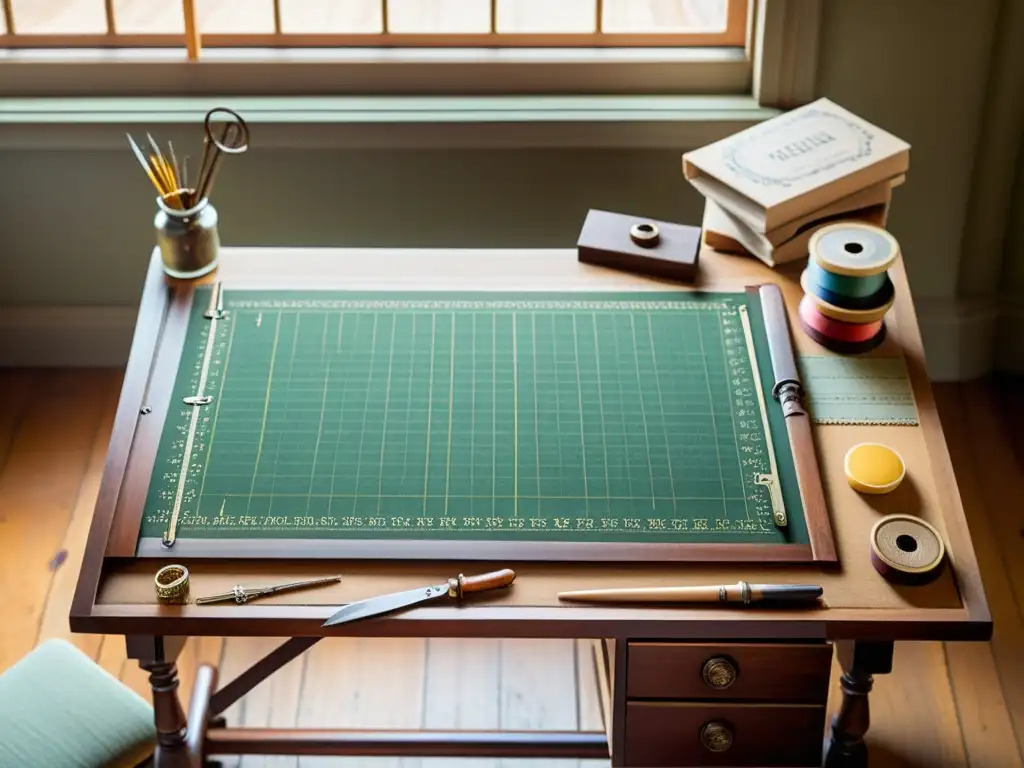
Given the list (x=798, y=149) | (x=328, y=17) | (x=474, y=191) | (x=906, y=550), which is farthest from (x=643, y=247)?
(x=328, y=17)

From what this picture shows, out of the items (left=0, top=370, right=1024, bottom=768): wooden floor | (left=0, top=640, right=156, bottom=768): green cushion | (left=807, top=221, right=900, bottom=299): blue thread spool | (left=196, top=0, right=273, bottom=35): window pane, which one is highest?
(left=196, top=0, right=273, bottom=35): window pane

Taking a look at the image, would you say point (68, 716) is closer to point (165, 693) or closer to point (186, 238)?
point (165, 693)

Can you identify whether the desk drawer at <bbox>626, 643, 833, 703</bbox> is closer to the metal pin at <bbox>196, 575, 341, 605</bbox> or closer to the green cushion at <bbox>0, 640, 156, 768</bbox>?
the metal pin at <bbox>196, 575, 341, 605</bbox>

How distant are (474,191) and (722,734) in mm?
1523

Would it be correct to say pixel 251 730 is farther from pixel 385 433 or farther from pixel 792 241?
pixel 792 241

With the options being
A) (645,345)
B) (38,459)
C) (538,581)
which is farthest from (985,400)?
(38,459)

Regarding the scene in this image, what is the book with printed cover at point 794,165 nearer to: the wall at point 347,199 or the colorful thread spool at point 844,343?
the colorful thread spool at point 844,343

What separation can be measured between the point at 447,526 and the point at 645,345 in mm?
487

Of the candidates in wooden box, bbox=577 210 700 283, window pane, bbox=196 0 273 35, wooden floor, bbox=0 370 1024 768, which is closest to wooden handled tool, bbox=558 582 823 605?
wooden box, bbox=577 210 700 283

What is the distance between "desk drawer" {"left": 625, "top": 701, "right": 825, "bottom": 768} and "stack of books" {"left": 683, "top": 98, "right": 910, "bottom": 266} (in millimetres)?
766

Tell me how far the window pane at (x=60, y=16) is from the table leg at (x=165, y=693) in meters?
1.57

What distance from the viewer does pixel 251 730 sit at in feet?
7.18

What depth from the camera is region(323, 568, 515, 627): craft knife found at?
62.5 inches

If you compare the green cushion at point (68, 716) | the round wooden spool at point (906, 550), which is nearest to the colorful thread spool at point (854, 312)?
the round wooden spool at point (906, 550)
